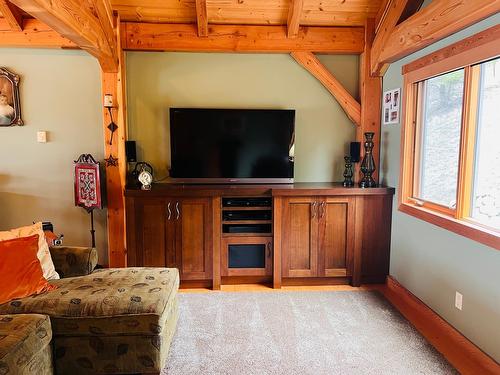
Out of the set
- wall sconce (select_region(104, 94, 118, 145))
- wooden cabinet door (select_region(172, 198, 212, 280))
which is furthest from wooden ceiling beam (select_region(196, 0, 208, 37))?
wooden cabinet door (select_region(172, 198, 212, 280))

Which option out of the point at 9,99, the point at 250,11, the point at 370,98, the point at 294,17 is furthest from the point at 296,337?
the point at 9,99

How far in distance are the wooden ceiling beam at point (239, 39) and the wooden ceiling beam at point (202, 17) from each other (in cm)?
8

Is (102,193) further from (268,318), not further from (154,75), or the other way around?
(268,318)

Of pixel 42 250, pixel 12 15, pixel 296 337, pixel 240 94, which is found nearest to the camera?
pixel 42 250

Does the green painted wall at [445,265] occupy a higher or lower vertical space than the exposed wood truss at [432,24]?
lower

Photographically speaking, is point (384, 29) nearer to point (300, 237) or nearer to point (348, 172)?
point (348, 172)

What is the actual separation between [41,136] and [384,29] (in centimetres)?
356

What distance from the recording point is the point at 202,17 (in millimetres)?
3504

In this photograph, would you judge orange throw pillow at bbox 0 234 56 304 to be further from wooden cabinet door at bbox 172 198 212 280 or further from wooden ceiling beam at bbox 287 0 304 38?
wooden ceiling beam at bbox 287 0 304 38

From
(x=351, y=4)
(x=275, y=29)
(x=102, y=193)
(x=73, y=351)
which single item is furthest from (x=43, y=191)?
(x=351, y=4)

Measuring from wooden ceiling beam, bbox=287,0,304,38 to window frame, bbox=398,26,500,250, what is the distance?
1093mm

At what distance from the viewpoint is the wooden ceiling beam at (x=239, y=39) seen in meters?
3.73

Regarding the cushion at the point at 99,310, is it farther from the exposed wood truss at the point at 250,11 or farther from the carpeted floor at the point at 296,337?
the exposed wood truss at the point at 250,11

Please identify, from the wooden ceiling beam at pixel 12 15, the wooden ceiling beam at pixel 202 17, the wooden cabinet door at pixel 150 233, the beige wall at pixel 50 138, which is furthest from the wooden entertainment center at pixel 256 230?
the wooden ceiling beam at pixel 12 15
